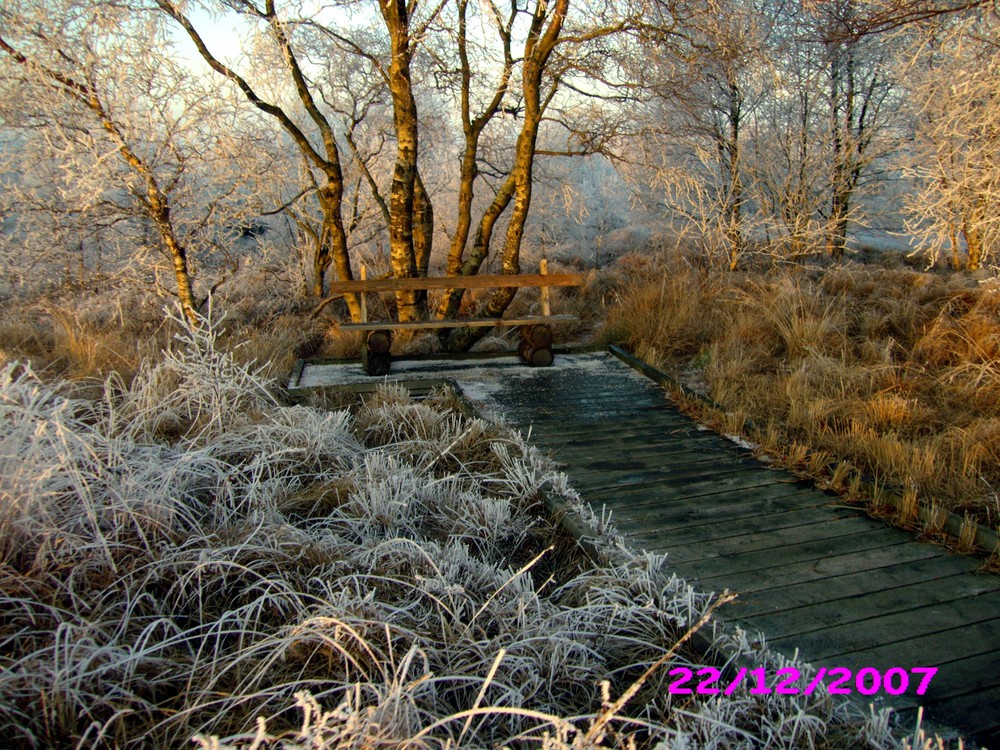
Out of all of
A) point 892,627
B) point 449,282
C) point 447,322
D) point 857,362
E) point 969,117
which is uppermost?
point 969,117

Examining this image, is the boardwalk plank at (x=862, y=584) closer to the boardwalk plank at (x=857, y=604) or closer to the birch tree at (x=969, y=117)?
the boardwalk plank at (x=857, y=604)

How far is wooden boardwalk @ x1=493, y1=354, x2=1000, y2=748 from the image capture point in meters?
2.50

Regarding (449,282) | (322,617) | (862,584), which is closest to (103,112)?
(449,282)

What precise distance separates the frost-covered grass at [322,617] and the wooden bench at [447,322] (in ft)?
9.08

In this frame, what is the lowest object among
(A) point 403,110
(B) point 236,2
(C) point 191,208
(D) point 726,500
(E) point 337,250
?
(D) point 726,500

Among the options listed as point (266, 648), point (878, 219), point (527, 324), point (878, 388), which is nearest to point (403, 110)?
point (527, 324)

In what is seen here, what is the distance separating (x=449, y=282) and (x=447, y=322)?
0.74 meters

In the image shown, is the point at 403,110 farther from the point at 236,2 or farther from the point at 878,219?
the point at 878,219

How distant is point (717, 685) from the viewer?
7.54ft

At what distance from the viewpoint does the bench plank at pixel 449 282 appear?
6.89 metres

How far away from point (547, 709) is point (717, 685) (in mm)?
590

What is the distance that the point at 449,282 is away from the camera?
7242 millimetres

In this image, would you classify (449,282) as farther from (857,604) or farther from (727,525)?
(857,604)

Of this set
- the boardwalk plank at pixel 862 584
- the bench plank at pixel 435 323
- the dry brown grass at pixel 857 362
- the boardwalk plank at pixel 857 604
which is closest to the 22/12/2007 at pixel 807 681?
the boardwalk plank at pixel 857 604
